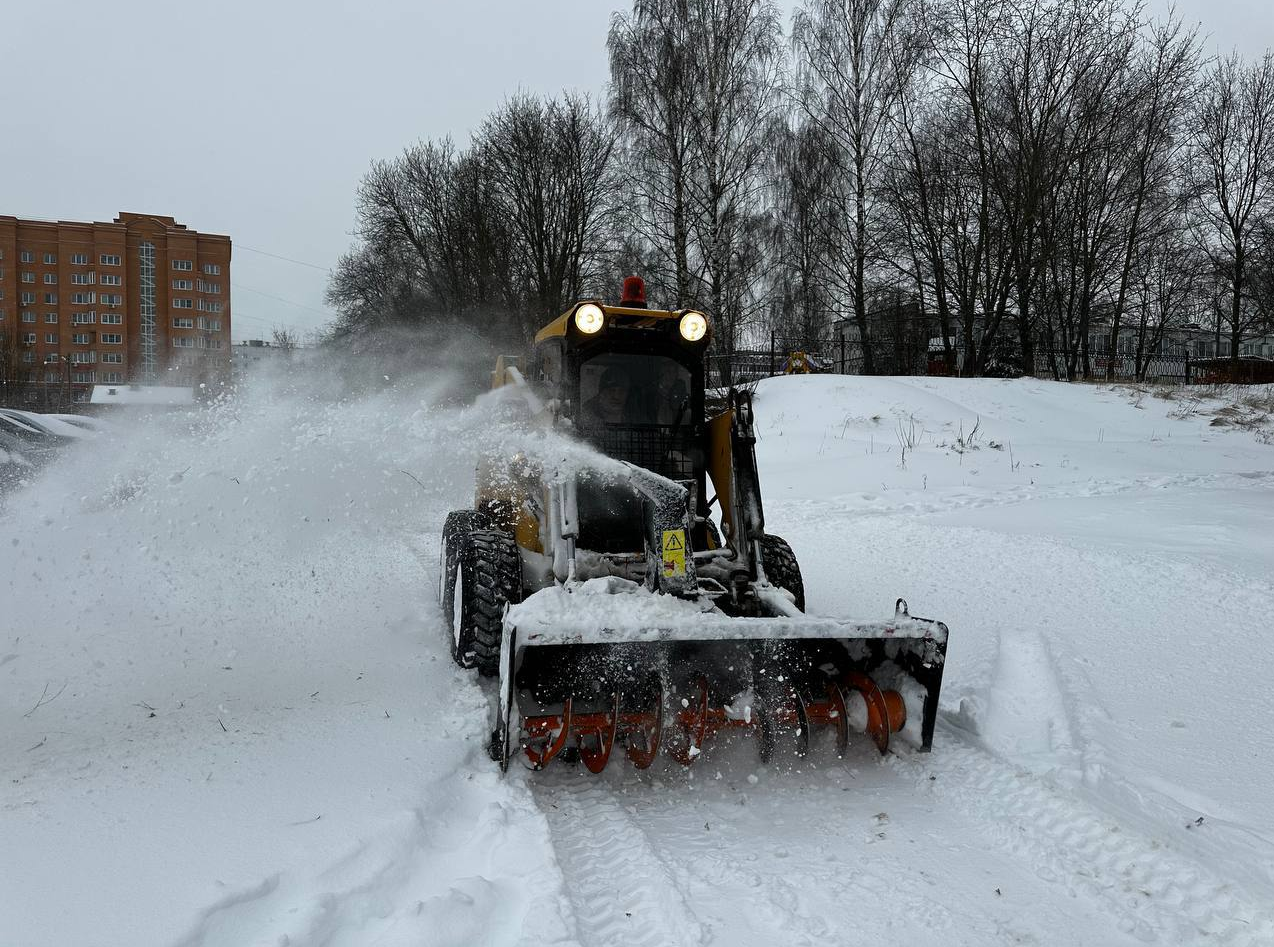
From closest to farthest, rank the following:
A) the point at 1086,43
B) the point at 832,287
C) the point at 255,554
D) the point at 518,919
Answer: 1. the point at 518,919
2. the point at 255,554
3. the point at 1086,43
4. the point at 832,287

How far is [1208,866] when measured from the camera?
112 inches

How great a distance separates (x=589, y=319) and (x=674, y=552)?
151 centimetres

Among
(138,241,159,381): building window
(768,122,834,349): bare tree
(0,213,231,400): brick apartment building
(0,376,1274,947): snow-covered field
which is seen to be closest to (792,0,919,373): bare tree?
(768,122,834,349): bare tree

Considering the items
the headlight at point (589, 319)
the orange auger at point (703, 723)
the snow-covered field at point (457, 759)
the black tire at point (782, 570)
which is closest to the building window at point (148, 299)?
the snow-covered field at point (457, 759)

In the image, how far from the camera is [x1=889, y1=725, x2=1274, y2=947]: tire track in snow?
257 centimetres

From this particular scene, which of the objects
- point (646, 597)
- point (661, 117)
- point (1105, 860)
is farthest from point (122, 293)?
point (1105, 860)

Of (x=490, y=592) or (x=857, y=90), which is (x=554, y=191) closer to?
(x=857, y=90)

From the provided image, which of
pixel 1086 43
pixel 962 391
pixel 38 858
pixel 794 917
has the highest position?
pixel 1086 43

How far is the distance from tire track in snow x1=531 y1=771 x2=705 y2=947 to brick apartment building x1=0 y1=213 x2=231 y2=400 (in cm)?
6406

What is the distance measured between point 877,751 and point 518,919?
2.10 m

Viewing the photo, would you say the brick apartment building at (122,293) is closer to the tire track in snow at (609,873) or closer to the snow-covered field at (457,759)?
the snow-covered field at (457,759)

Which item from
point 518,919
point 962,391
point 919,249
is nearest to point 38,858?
point 518,919

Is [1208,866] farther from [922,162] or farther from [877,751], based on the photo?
[922,162]

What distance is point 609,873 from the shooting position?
291 cm
